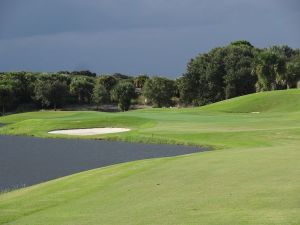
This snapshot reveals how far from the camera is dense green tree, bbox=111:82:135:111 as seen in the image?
119375 millimetres

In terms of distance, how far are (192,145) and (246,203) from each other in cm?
2817

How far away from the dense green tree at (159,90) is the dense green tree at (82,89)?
1702 centimetres

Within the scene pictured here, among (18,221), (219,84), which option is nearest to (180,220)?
(18,221)

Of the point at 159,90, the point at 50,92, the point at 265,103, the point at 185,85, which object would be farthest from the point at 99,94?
the point at 265,103

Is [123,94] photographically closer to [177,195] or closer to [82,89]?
[82,89]

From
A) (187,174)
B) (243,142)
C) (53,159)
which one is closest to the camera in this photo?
(187,174)

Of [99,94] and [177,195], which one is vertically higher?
[99,94]

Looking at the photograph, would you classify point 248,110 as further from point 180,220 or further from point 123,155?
point 180,220

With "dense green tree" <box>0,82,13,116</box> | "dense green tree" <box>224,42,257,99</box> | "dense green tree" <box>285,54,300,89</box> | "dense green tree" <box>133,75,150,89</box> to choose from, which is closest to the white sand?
"dense green tree" <box>224,42,257,99</box>

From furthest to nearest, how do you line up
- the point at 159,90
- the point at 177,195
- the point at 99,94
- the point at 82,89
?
the point at 82,89
the point at 99,94
the point at 159,90
the point at 177,195

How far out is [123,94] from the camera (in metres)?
119

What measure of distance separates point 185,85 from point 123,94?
13459mm

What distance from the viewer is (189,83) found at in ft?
387

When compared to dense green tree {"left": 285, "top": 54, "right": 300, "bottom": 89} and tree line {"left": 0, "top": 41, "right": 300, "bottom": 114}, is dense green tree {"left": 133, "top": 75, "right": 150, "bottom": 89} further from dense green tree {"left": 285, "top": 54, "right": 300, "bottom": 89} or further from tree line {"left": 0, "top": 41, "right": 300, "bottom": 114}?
dense green tree {"left": 285, "top": 54, "right": 300, "bottom": 89}
